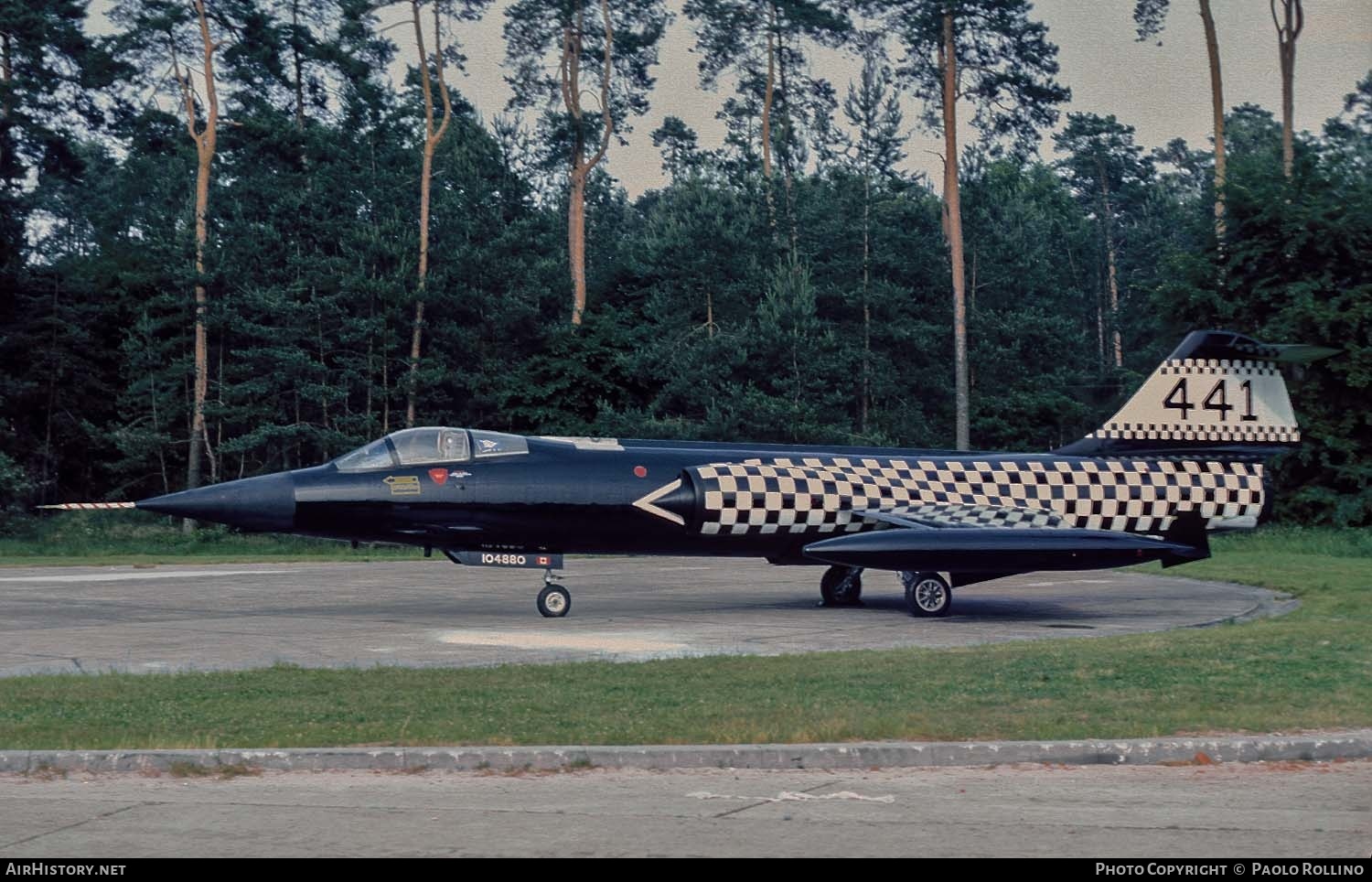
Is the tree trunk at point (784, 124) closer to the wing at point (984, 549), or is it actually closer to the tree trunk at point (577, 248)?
the tree trunk at point (577, 248)

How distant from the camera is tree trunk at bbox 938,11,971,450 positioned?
50781 mm

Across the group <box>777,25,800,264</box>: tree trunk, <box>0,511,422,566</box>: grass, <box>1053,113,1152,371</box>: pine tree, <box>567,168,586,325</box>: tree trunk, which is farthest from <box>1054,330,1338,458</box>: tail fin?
<box>1053,113,1152,371</box>: pine tree

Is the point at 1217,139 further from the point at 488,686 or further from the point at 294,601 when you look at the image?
the point at 488,686

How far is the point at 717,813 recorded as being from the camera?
25.2 ft

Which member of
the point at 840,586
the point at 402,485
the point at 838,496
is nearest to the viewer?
the point at 402,485

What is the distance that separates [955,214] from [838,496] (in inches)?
1231

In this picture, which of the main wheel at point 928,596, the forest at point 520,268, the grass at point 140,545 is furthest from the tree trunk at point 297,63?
the main wheel at point 928,596

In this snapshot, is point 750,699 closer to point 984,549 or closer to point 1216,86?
point 984,549

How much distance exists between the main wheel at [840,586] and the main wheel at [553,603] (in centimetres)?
424

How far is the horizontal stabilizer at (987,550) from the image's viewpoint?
18922 mm

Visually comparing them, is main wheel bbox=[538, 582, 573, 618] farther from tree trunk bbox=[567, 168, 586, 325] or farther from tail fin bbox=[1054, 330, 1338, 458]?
tree trunk bbox=[567, 168, 586, 325]

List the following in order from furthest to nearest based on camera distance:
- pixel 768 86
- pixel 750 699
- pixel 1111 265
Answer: pixel 1111 265, pixel 768 86, pixel 750 699

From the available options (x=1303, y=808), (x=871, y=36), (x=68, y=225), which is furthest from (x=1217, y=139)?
(x=68, y=225)

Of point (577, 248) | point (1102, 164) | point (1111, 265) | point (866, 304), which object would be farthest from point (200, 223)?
point (1102, 164)
